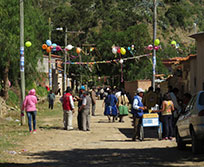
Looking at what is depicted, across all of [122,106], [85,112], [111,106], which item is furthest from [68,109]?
[111,106]

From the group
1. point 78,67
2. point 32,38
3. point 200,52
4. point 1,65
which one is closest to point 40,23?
point 32,38

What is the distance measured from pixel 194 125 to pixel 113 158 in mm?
2134

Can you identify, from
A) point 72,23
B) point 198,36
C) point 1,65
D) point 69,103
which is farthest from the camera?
point 72,23

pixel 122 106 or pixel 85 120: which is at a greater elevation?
pixel 122 106

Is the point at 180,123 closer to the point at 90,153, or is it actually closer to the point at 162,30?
the point at 90,153

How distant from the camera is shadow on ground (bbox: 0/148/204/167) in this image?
36.4 ft

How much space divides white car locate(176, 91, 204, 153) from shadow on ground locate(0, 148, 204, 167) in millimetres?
315

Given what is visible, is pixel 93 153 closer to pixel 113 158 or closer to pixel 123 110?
pixel 113 158

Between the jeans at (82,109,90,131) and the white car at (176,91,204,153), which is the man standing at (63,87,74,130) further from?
the white car at (176,91,204,153)

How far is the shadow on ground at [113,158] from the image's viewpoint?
11.1 meters

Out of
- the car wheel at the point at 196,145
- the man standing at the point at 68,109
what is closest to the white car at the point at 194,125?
the car wheel at the point at 196,145

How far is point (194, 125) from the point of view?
12.3 meters

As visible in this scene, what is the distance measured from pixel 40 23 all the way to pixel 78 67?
47.8 m

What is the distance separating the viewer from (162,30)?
126 m
